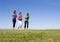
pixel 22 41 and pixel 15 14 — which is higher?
pixel 15 14

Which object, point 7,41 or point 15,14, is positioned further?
point 15,14

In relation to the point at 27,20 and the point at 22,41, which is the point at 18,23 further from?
the point at 22,41

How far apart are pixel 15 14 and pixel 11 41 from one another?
42.7 feet

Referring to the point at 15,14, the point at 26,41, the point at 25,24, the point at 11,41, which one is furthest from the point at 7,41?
the point at 25,24

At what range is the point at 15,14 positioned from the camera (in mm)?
25984

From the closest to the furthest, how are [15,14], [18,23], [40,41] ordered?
[40,41], [15,14], [18,23]

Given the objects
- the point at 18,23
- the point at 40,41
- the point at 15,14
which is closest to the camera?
the point at 40,41

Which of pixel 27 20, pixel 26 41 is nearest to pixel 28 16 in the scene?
pixel 27 20

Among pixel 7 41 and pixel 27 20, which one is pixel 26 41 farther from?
pixel 27 20

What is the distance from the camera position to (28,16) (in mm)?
26750

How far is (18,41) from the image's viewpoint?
43.3 ft

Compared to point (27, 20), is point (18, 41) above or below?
below

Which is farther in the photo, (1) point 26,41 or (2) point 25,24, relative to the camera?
(2) point 25,24

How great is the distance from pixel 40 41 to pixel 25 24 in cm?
1535
